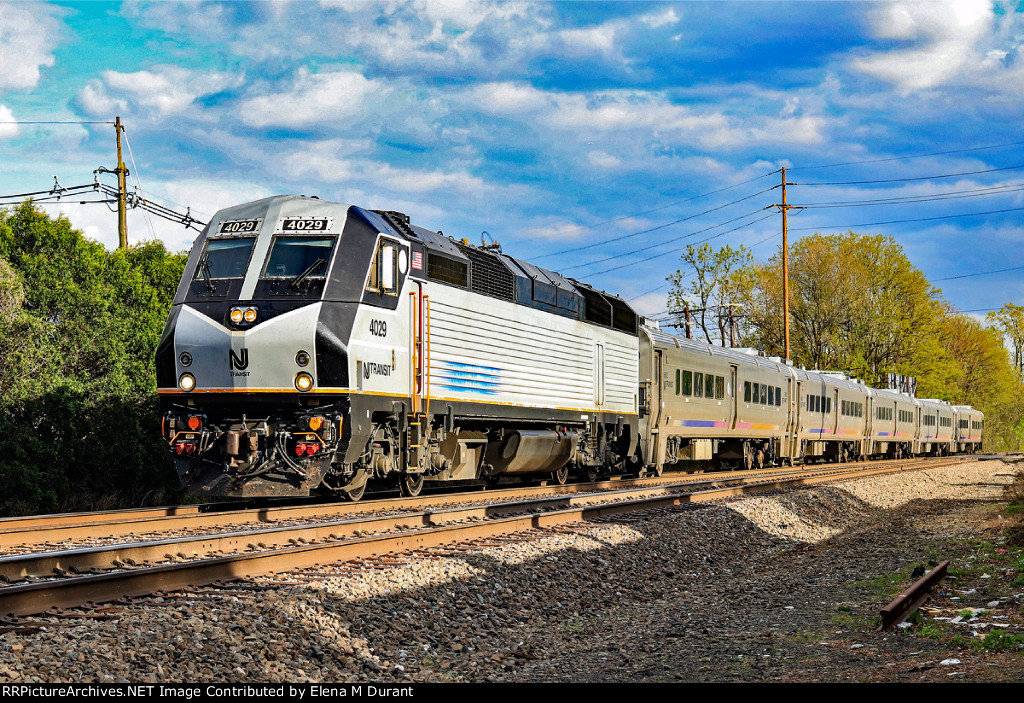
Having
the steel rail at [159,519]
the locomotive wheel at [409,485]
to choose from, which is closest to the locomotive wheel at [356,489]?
the steel rail at [159,519]

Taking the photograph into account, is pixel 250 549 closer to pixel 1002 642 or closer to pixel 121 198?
pixel 1002 642

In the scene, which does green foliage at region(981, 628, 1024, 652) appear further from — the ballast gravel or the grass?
the ballast gravel

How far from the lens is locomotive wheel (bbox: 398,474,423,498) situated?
1519 cm

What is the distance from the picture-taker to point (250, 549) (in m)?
9.70

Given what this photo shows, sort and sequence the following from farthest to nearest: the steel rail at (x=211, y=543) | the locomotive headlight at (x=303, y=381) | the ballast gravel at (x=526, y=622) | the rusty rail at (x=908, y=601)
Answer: the locomotive headlight at (x=303, y=381)
the steel rail at (x=211, y=543)
the rusty rail at (x=908, y=601)
the ballast gravel at (x=526, y=622)

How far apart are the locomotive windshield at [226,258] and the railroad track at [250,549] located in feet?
11.1

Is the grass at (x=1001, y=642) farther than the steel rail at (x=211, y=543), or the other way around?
the steel rail at (x=211, y=543)

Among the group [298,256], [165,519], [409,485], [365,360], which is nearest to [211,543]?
[165,519]

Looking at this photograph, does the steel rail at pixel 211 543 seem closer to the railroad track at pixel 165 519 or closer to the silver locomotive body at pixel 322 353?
the railroad track at pixel 165 519

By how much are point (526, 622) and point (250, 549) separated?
306 centimetres

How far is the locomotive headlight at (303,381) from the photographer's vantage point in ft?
Result: 40.8

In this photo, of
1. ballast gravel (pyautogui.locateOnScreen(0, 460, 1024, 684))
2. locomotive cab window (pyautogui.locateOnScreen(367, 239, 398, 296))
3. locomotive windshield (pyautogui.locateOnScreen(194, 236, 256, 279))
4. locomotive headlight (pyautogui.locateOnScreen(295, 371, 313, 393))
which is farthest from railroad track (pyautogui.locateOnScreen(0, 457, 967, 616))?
locomotive windshield (pyautogui.locateOnScreen(194, 236, 256, 279))

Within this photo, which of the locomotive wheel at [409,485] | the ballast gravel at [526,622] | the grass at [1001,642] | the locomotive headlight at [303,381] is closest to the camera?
the ballast gravel at [526,622]

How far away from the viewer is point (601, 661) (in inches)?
284
